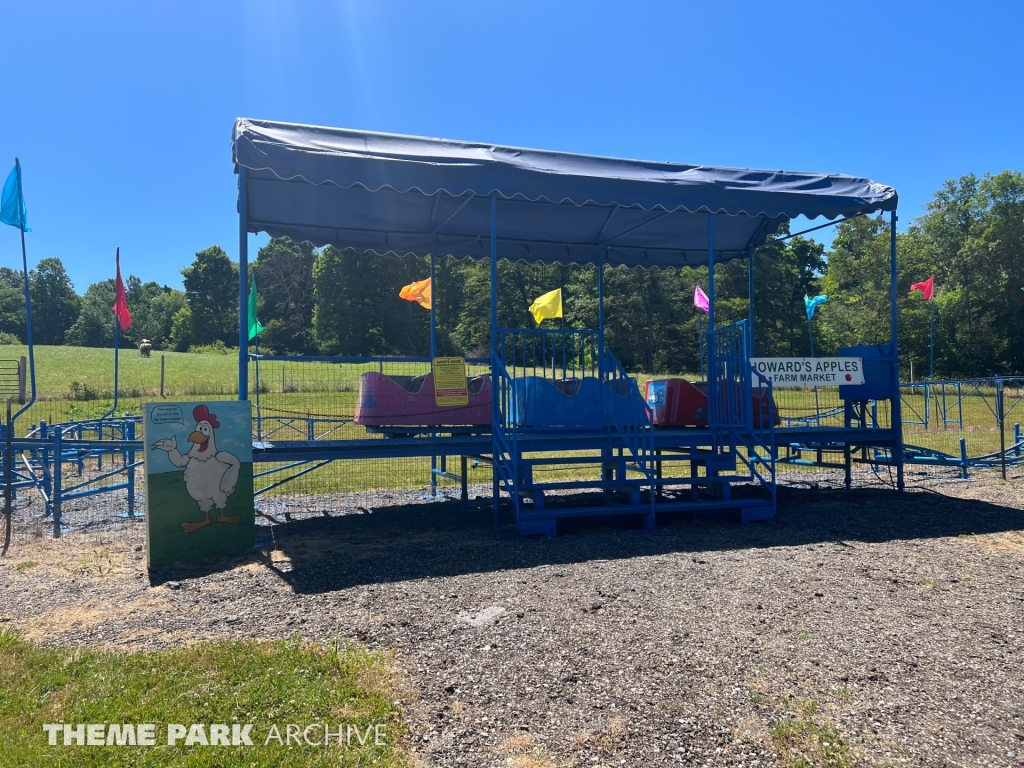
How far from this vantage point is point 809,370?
996 centimetres

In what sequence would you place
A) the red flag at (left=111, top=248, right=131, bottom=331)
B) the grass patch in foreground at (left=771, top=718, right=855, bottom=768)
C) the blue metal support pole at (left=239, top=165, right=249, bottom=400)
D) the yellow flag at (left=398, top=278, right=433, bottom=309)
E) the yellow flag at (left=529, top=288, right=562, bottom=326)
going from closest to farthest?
the grass patch in foreground at (left=771, top=718, right=855, bottom=768) < the blue metal support pole at (left=239, top=165, right=249, bottom=400) < the yellow flag at (left=398, top=278, right=433, bottom=309) < the yellow flag at (left=529, top=288, right=562, bottom=326) < the red flag at (left=111, top=248, right=131, bottom=331)

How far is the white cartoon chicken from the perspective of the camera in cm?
712

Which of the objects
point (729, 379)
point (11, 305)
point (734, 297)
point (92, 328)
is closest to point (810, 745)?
point (729, 379)

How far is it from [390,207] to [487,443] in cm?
355

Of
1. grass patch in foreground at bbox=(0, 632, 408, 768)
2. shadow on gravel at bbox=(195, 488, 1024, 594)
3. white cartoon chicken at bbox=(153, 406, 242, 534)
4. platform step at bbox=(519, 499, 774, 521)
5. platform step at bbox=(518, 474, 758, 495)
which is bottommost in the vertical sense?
shadow on gravel at bbox=(195, 488, 1024, 594)

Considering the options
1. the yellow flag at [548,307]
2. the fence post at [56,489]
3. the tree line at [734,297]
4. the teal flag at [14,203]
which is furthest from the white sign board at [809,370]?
the tree line at [734,297]

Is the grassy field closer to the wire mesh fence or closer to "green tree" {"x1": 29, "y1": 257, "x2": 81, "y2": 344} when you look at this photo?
the wire mesh fence

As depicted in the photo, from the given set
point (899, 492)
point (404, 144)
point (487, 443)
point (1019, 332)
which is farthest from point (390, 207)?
point (1019, 332)

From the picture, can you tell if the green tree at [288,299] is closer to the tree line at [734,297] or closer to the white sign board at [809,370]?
the tree line at [734,297]

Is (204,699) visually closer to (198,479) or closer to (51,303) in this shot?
(198,479)

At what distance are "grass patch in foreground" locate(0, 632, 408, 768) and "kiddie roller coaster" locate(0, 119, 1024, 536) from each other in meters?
3.68

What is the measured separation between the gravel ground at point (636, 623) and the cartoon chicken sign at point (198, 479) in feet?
1.17

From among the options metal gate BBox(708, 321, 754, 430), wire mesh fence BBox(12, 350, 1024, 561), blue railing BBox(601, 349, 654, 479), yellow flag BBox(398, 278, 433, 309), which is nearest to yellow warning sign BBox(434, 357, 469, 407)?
wire mesh fence BBox(12, 350, 1024, 561)

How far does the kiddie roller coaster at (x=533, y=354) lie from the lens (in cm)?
805
